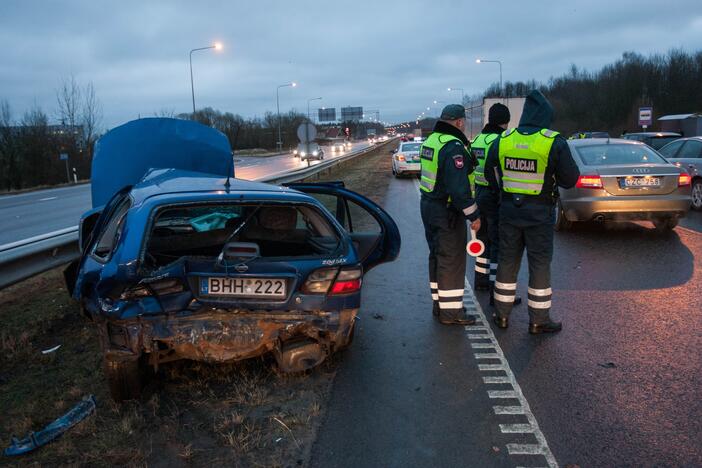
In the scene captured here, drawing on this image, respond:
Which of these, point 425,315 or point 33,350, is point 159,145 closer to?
point 33,350

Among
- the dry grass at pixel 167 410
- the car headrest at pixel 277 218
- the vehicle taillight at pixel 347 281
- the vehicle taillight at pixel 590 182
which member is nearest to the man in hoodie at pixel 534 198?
the vehicle taillight at pixel 347 281

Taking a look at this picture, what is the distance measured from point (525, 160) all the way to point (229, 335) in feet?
9.64

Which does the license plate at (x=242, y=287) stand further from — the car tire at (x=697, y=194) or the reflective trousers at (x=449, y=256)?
the car tire at (x=697, y=194)

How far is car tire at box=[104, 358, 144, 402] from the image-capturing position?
3631 millimetres

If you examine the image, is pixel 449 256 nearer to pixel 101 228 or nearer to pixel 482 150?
pixel 482 150

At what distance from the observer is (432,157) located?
5.22 meters

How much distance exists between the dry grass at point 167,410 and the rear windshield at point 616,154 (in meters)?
6.55

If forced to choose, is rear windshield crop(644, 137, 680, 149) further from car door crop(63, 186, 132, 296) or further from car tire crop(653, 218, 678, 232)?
car door crop(63, 186, 132, 296)

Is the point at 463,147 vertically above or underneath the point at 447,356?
above

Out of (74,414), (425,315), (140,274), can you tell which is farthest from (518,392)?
(74,414)

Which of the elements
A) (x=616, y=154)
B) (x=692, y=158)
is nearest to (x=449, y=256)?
(x=616, y=154)

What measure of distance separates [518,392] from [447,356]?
0.80 meters

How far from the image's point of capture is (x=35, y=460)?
3.12 metres

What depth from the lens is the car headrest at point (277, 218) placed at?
184 inches
